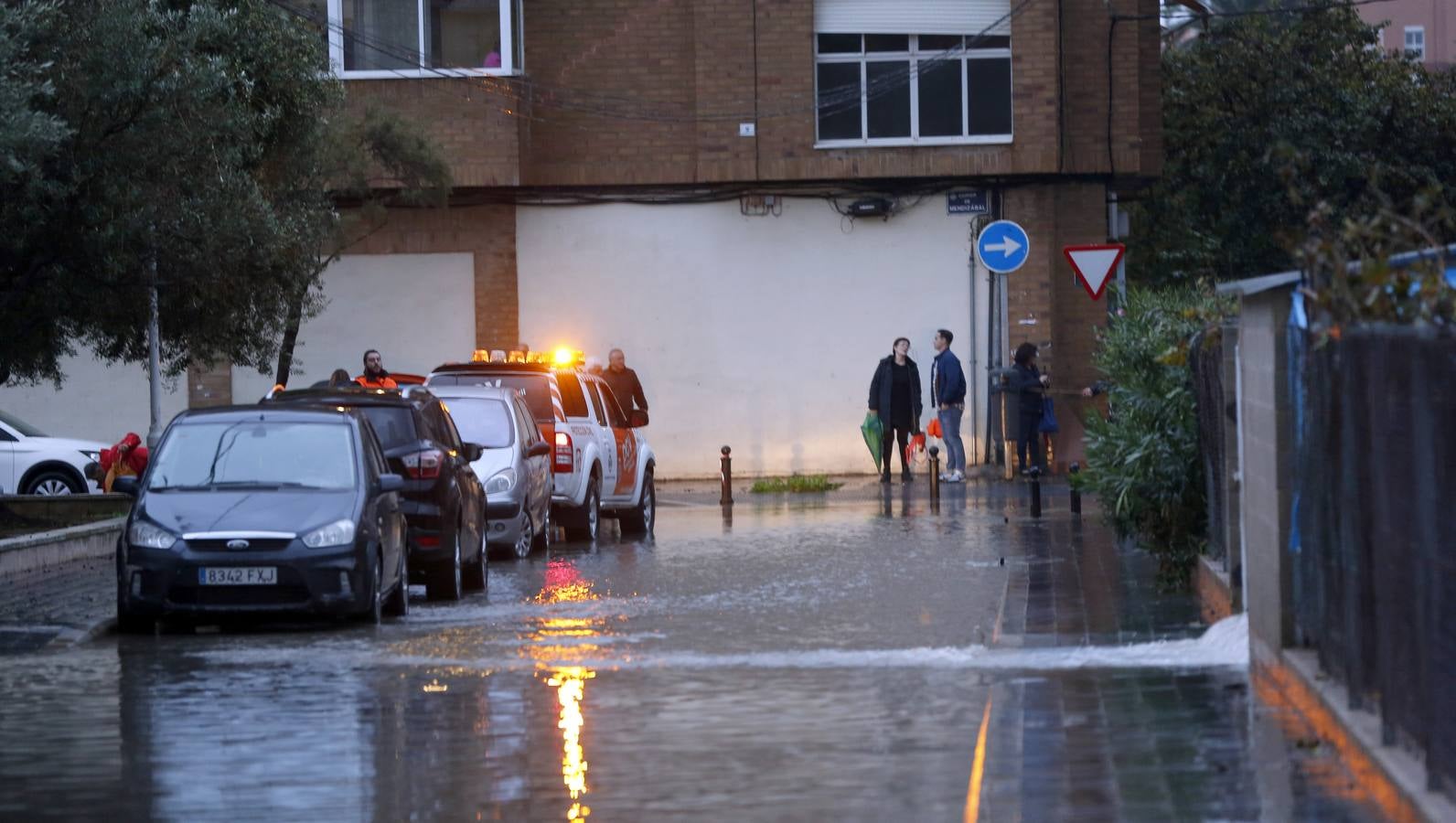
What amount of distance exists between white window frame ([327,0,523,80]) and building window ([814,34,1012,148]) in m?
4.33

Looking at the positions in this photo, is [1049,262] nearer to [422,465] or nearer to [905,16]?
[905,16]

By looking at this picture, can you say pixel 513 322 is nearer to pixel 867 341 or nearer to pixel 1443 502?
pixel 867 341

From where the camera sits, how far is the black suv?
1520 cm

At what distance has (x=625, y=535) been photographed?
21641 mm

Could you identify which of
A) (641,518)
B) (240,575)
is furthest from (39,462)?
(240,575)

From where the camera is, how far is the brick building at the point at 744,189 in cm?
2950

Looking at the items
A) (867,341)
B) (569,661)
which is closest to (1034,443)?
(867,341)

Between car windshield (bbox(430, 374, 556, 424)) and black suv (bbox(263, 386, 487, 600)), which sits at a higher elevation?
car windshield (bbox(430, 374, 556, 424))

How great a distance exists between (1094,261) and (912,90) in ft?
25.3

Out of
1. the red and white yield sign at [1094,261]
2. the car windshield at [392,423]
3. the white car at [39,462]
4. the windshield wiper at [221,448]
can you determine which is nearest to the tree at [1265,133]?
the red and white yield sign at [1094,261]

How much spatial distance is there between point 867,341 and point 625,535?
9319 millimetres

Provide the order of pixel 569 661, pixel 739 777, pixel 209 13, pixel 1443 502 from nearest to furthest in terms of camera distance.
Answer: pixel 1443 502 → pixel 739 777 → pixel 569 661 → pixel 209 13

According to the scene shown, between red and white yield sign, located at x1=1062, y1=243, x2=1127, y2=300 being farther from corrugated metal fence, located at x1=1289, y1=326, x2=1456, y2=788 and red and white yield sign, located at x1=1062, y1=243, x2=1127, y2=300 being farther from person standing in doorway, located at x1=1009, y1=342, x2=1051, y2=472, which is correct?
corrugated metal fence, located at x1=1289, y1=326, x2=1456, y2=788

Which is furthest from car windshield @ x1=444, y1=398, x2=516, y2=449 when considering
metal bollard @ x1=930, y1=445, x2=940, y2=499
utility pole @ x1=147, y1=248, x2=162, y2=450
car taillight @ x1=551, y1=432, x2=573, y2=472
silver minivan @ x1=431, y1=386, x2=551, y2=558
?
metal bollard @ x1=930, y1=445, x2=940, y2=499
